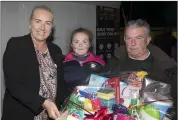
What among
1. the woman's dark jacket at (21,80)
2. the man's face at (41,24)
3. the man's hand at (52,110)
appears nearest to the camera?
the man's hand at (52,110)

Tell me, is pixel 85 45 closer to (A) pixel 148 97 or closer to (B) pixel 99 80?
(B) pixel 99 80

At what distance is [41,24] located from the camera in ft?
4.92

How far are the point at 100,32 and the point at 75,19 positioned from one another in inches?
21.4

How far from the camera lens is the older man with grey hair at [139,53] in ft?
5.37

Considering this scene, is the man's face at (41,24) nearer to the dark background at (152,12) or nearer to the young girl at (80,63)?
the young girl at (80,63)

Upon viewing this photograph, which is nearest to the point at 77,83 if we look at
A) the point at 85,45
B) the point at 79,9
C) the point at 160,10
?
the point at 85,45

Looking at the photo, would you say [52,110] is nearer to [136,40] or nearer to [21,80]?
[21,80]

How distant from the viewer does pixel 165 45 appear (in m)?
4.46

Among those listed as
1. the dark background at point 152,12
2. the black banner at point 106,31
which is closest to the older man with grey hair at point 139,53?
the black banner at point 106,31

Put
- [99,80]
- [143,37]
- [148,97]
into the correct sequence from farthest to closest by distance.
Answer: [143,37] → [99,80] → [148,97]

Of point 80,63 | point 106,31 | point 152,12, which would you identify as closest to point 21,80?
point 80,63

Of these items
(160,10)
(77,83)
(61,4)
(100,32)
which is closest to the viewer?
(77,83)

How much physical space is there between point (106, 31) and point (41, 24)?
1.87m

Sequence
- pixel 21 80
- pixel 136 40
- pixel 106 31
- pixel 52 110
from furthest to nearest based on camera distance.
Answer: pixel 106 31 → pixel 136 40 → pixel 21 80 → pixel 52 110
